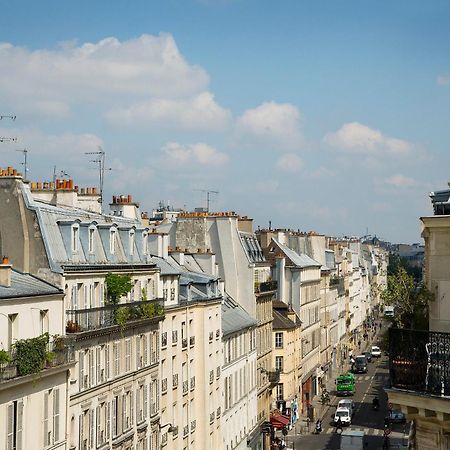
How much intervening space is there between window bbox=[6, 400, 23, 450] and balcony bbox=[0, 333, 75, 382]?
0.89 metres

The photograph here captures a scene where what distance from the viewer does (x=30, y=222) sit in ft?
117

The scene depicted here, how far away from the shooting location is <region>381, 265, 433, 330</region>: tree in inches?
801

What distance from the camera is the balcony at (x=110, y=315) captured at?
3578cm

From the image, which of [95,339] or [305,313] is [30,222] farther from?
[305,313]

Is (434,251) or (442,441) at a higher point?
(434,251)

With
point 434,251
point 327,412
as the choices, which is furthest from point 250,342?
point 434,251

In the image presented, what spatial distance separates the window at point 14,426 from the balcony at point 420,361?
47.9ft

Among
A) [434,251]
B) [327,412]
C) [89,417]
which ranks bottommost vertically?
[327,412]

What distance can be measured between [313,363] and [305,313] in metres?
7.17

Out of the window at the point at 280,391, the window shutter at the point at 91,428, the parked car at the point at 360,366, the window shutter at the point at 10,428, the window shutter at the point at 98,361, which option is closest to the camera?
the window shutter at the point at 10,428

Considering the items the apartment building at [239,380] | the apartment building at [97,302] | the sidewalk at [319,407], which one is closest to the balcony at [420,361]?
the apartment building at [97,302]

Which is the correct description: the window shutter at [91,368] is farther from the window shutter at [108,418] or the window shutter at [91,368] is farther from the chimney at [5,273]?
the chimney at [5,273]

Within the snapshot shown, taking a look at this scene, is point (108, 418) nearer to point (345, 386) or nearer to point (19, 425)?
point (19, 425)

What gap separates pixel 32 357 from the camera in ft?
102
